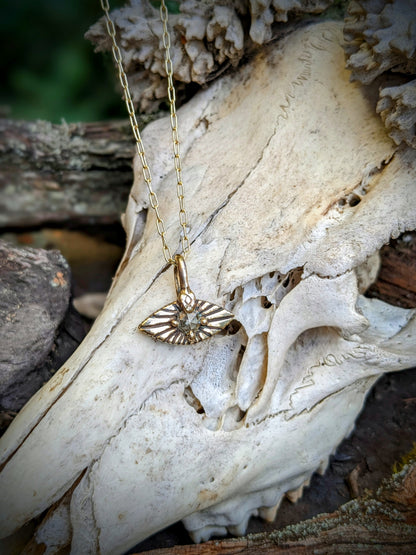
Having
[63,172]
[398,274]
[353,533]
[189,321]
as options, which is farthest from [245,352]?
[63,172]

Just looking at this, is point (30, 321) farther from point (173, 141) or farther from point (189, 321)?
point (173, 141)

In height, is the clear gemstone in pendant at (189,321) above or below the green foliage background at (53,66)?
below

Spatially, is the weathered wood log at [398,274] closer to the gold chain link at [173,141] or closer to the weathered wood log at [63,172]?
the gold chain link at [173,141]

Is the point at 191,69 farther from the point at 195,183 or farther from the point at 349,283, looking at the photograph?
the point at 349,283

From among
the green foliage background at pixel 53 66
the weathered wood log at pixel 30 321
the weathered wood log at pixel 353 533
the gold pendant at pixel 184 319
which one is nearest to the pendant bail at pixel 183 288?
the gold pendant at pixel 184 319

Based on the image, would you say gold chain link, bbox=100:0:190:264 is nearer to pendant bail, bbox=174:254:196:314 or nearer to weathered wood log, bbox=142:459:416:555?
pendant bail, bbox=174:254:196:314

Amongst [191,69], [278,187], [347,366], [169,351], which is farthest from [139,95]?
[347,366]

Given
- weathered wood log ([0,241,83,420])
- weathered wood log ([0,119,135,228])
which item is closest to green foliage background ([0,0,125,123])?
weathered wood log ([0,119,135,228])
